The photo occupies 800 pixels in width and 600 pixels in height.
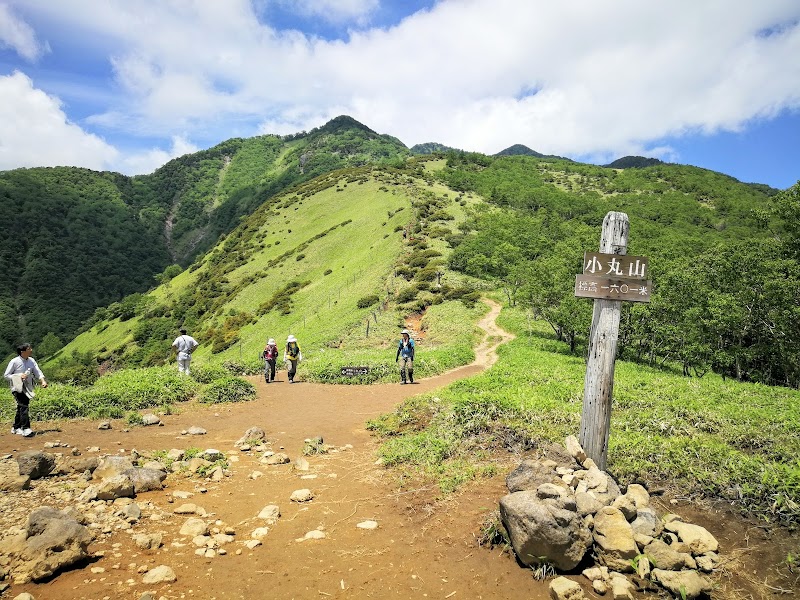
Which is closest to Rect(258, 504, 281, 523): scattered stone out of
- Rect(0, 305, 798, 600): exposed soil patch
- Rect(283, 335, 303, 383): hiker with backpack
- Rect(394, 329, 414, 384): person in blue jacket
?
Rect(0, 305, 798, 600): exposed soil patch

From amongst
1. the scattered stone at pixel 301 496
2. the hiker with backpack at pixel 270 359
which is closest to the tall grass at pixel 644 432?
the scattered stone at pixel 301 496

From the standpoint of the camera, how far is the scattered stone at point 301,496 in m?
7.02

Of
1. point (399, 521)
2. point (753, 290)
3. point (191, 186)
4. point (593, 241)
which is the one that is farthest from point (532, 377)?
point (191, 186)

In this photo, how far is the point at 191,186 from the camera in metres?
192

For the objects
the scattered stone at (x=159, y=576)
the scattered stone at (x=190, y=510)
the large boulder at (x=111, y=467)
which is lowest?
the scattered stone at (x=190, y=510)

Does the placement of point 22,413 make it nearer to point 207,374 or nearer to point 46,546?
point 207,374

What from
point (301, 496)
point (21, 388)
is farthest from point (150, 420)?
point (301, 496)

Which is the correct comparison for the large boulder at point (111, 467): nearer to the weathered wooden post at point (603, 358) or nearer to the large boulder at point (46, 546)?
the large boulder at point (46, 546)

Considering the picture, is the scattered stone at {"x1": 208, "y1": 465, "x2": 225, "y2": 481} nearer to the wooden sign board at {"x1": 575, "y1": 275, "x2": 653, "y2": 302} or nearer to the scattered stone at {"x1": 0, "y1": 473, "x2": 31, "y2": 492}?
the scattered stone at {"x1": 0, "y1": 473, "x2": 31, "y2": 492}

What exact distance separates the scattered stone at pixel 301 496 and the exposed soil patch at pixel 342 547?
0.42ft

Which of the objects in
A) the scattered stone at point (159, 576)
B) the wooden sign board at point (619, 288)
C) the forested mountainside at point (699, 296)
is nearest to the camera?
the scattered stone at point (159, 576)

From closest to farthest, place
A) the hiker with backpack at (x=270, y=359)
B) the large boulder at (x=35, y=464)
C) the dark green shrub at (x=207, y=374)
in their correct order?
1. the large boulder at (x=35, y=464)
2. the dark green shrub at (x=207, y=374)
3. the hiker with backpack at (x=270, y=359)

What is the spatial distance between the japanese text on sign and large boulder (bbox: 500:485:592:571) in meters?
3.24

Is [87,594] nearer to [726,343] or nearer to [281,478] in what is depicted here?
[281,478]
